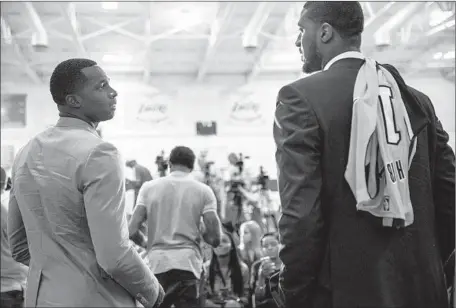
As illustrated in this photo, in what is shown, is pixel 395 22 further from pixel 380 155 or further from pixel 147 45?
pixel 380 155

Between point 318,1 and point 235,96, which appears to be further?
point 235,96

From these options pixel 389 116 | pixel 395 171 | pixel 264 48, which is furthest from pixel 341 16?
pixel 264 48

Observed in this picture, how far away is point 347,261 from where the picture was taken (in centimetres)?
149

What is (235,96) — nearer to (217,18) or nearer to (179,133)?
(179,133)

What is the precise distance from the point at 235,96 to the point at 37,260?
12.8m

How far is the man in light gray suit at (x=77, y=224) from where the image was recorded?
64.7 inches

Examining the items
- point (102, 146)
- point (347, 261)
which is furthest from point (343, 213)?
point (102, 146)

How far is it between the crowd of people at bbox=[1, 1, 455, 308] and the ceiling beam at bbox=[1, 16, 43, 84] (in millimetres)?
8502

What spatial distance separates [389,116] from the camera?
1.52 metres

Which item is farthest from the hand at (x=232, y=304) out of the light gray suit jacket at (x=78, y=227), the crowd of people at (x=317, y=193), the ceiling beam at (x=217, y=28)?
the ceiling beam at (x=217, y=28)

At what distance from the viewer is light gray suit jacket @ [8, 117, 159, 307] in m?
1.64

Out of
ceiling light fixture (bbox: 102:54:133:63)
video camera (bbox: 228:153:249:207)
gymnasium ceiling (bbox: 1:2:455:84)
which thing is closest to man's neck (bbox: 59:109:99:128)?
video camera (bbox: 228:153:249:207)

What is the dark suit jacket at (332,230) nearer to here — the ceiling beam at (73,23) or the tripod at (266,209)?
the tripod at (266,209)

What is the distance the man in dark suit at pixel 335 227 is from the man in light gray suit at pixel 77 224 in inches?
17.4
